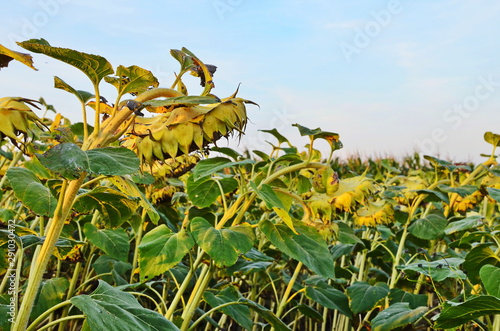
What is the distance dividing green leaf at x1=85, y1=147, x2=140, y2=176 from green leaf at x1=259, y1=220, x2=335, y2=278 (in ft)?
2.10

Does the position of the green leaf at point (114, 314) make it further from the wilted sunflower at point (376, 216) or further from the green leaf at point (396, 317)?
the wilted sunflower at point (376, 216)

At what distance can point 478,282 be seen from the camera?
196 centimetres

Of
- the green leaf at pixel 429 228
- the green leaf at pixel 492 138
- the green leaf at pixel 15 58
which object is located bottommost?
the green leaf at pixel 429 228

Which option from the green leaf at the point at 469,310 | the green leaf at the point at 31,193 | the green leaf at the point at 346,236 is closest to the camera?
the green leaf at the point at 469,310

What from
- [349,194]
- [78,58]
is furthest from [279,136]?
[78,58]

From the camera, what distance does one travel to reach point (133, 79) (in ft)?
3.49

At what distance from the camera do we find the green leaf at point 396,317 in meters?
1.97

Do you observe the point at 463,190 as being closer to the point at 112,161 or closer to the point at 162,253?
the point at 162,253

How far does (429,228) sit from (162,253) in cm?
164

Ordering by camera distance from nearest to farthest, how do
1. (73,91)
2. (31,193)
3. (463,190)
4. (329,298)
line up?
(73,91)
(31,193)
(329,298)
(463,190)

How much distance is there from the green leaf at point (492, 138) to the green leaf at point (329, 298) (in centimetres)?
97

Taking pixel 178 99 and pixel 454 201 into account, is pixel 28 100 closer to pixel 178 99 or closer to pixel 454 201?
pixel 178 99

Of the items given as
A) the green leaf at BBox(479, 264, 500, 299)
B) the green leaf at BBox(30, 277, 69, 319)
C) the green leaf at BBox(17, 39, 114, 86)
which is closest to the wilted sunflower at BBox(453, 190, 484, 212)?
the green leaf at BBox(479, 264, 500, 299)

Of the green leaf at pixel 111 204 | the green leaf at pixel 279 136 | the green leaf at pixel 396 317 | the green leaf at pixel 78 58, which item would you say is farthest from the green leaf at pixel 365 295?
the green leaf at pixel 78 58
